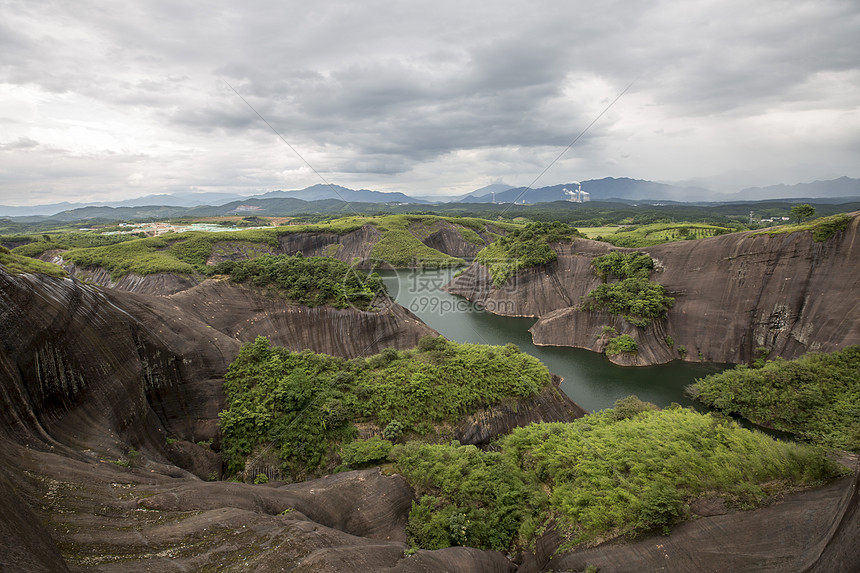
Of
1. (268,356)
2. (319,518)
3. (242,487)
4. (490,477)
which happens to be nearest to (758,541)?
(490,477)

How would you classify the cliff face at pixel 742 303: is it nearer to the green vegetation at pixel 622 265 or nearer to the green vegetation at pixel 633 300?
the green vegetation at pixel 633 300

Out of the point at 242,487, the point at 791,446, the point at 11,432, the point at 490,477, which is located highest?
the point at 11,432

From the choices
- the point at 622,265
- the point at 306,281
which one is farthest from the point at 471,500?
the point at 622,265

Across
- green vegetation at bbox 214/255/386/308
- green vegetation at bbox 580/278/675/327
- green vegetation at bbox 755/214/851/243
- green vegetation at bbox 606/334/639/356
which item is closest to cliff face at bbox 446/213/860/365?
green vegetation at bbox 755/214/851/243

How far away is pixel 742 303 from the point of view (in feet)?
102

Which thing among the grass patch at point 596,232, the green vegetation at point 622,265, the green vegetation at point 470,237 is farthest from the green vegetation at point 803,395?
the green vegetation at point 470,237

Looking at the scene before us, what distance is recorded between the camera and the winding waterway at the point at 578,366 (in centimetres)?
2759

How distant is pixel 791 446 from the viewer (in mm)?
10031

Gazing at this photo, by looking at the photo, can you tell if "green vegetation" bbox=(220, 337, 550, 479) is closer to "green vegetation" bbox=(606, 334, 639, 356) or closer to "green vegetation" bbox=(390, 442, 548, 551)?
"green vegetation" bbox=(390, 442, 548, 551)

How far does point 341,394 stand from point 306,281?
37.9 ft

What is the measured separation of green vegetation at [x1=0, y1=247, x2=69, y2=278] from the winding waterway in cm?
2858

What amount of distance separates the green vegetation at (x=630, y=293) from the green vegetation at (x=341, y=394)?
699 inches

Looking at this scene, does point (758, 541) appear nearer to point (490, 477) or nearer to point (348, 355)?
point (490, 477)

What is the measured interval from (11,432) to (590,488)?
599 inches
